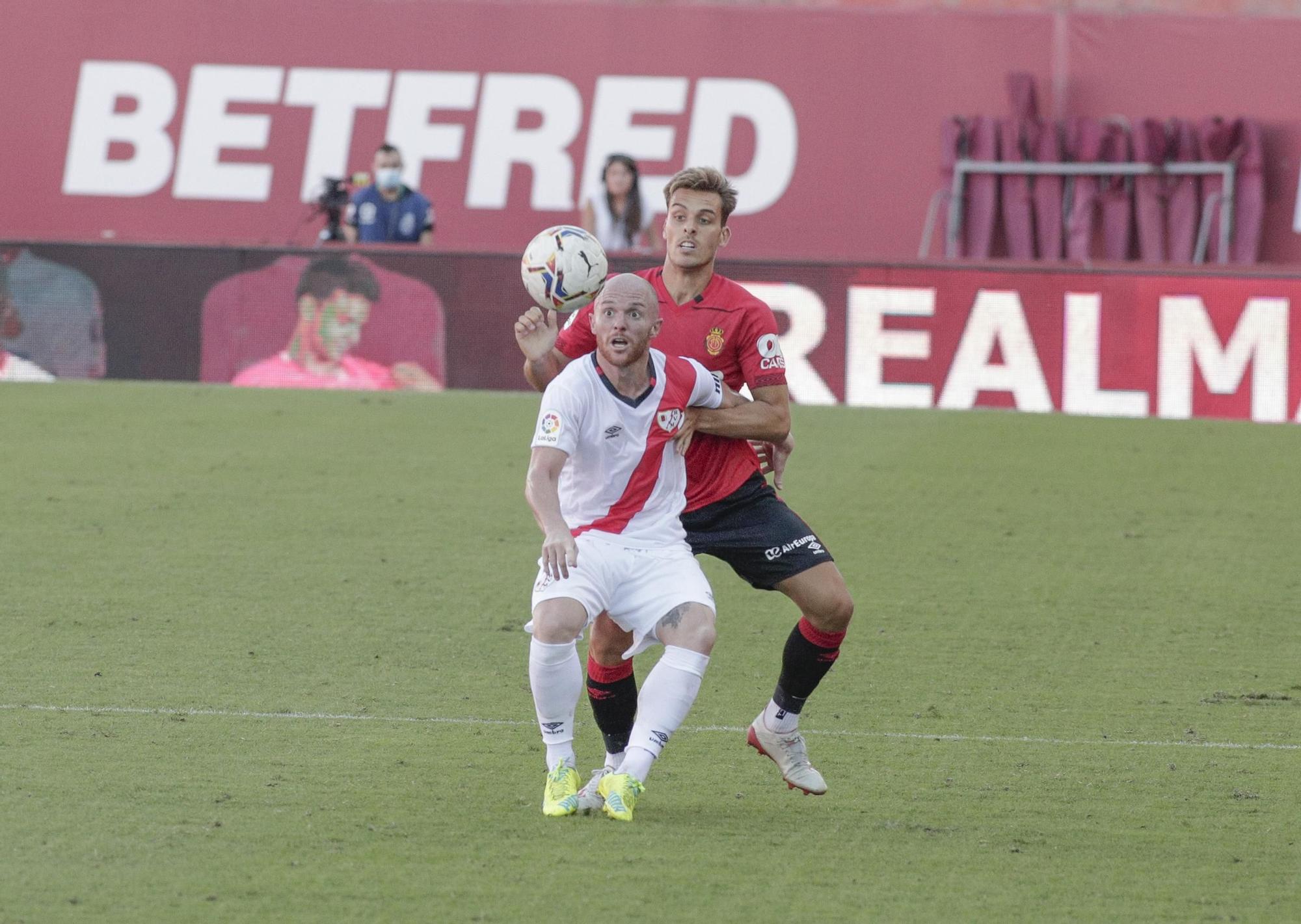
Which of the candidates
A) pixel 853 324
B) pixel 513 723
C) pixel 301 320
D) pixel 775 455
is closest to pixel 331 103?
pixel 301 320

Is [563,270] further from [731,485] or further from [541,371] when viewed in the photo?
[731,485]

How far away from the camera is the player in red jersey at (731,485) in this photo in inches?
209

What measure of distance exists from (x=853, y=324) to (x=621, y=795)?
825cm

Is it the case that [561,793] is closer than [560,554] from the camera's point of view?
No

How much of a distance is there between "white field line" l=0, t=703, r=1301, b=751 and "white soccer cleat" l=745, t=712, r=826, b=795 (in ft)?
2.11

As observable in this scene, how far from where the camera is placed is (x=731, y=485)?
5449 millimetres

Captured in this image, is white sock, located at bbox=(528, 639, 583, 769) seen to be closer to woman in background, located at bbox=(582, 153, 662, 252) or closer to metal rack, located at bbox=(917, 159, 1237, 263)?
woman in background, located at bbox=(582, 153, 662, 252)

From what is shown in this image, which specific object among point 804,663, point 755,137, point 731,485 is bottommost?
point 804,663

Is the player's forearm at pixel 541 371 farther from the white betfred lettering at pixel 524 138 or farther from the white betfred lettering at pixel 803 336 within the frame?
the white betfred lettering at pixel 524 138

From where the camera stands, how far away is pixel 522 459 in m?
11.1

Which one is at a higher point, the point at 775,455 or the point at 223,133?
the point at 223,133

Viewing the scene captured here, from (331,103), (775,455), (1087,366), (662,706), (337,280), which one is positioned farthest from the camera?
(331,103)

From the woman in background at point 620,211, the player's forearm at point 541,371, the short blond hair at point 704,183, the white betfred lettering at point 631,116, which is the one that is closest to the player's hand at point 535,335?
the player's forearm at point 541,371

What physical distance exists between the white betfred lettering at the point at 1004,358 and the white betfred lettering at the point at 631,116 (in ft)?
21.0
